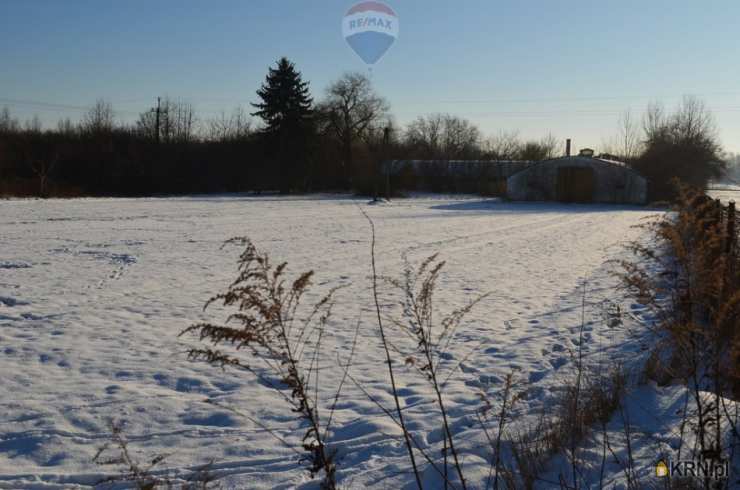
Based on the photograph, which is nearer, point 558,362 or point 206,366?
point 206,366

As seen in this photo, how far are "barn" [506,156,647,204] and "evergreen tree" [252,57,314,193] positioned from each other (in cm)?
1989

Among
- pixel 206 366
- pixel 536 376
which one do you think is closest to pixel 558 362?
pixel 536 376

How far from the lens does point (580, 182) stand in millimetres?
42188

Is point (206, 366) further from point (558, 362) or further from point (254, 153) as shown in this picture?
point (254, 153)

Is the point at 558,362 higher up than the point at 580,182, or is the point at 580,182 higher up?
the point at 580,182

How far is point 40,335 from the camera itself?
754 centimetres

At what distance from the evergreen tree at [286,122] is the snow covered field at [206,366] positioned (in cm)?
3673

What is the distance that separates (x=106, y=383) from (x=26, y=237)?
44.8 ft

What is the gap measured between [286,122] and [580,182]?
25.9 meters

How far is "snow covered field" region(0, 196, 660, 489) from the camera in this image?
173 inches

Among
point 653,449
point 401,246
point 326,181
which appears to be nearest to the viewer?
point 653,449

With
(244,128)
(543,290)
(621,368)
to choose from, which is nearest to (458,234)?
(543,290)

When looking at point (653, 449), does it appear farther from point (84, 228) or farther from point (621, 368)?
→ point (84, 228)

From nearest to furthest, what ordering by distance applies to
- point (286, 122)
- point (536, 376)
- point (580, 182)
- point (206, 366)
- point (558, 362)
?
point (536, 376) → point (206, 366) → point (558, 362) → point (580, 182) → point (286, 122)
